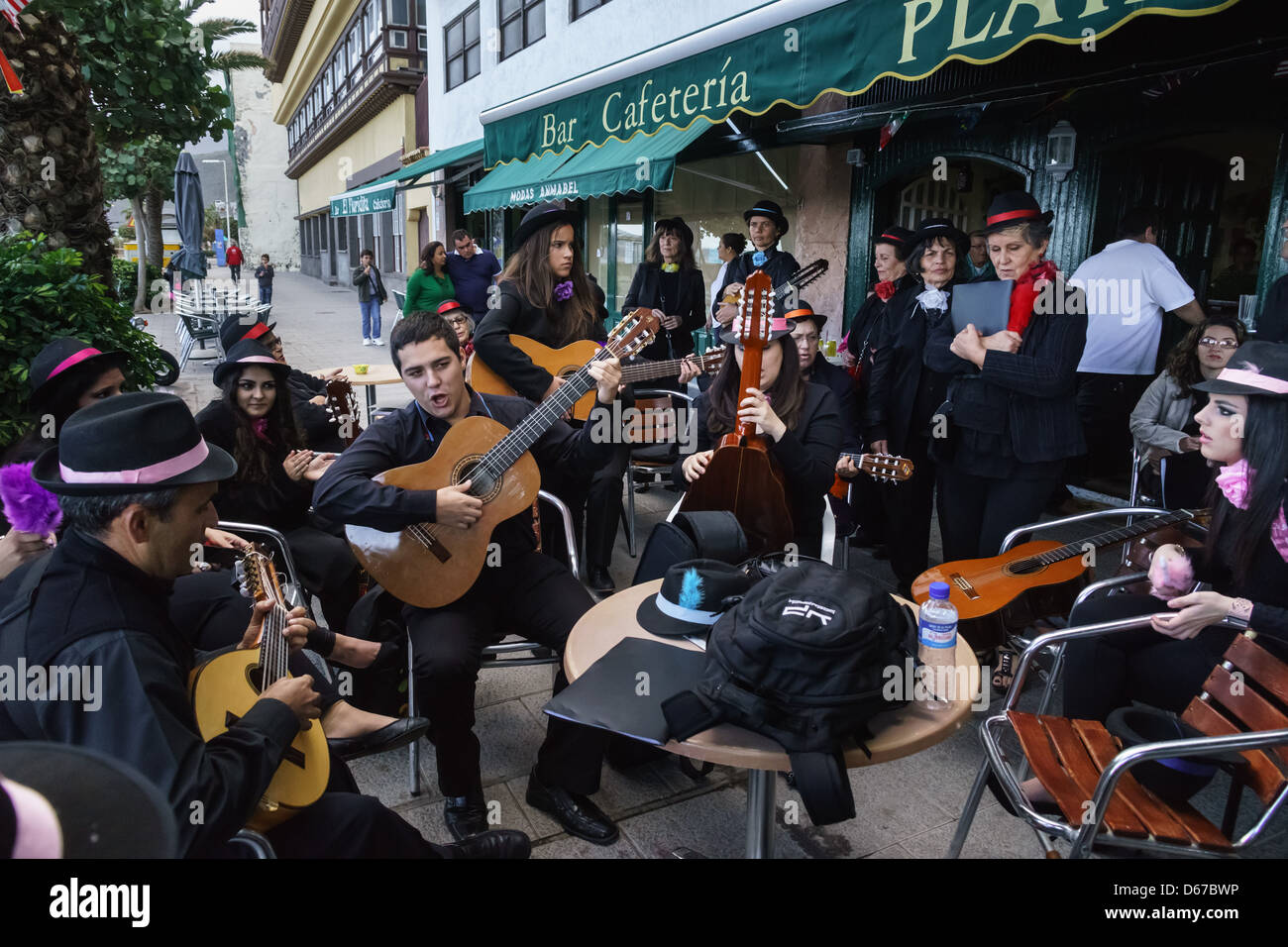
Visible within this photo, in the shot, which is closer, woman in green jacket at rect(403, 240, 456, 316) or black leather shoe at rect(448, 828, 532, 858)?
black leather shoe at rect(448, 828, 532, 858)

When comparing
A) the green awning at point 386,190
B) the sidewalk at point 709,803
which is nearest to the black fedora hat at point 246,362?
the sidewalk at point 709,803

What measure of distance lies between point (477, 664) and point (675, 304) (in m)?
4.15

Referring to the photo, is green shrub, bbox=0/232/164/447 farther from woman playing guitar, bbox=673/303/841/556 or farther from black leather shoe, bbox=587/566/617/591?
woman playing guitar, bbox=673/303/841/556

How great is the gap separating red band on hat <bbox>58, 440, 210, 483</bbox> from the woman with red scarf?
9.40 ft

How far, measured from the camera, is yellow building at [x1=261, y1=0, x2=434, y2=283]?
19594mm

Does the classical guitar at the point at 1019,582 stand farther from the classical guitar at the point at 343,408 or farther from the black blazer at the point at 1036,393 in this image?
the classical guitar at the point at 343,408

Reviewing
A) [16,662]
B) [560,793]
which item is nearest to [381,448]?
[560,793]

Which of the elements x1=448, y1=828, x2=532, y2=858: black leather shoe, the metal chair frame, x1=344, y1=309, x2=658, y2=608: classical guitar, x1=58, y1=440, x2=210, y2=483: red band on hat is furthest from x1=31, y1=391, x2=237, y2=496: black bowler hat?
x1=448, y1=828, x2=532, y2=858: black leather shoe

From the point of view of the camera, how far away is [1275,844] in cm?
241

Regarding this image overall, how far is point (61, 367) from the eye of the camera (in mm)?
2988

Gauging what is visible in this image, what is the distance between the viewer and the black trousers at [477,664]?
253 centimetres

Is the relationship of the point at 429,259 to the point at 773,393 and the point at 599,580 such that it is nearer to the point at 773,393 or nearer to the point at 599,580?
the point at 599,580

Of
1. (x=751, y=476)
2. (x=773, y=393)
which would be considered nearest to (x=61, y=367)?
(x=751, y=476)

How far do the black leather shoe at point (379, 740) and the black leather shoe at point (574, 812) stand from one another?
0.47 metres
